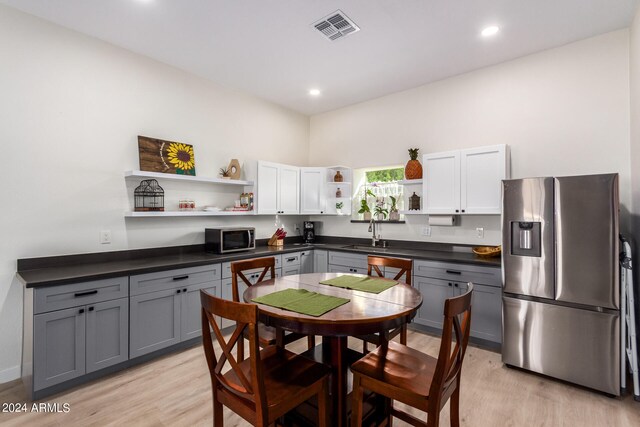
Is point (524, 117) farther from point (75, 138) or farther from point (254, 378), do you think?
point (75, 138)

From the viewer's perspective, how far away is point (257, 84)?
162 inches

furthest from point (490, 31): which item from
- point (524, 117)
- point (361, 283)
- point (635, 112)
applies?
point (361, 283)

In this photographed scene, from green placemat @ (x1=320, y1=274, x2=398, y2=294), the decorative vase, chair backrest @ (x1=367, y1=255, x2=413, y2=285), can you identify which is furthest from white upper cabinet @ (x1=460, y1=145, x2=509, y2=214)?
the decorative vase

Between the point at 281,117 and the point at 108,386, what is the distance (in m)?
3.91

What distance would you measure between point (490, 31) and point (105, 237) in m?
4.10

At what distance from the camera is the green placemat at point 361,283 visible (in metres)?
2.20

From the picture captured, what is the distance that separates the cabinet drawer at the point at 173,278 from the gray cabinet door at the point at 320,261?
1515 mm

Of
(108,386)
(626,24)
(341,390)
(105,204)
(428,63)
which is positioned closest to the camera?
(341,390)

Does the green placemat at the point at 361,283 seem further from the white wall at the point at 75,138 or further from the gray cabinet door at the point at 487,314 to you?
the white wall at the point at 75,138

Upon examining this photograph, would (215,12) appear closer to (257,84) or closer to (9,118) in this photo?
(257,84)

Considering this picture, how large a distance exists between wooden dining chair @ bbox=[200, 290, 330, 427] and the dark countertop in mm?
1505

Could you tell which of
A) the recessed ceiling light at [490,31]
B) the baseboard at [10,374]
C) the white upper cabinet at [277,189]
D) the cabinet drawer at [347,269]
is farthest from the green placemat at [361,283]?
the baseboard at [10,374]

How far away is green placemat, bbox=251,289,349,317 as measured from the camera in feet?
5.70

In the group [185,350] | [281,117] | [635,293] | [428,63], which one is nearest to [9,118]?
[185,350]
